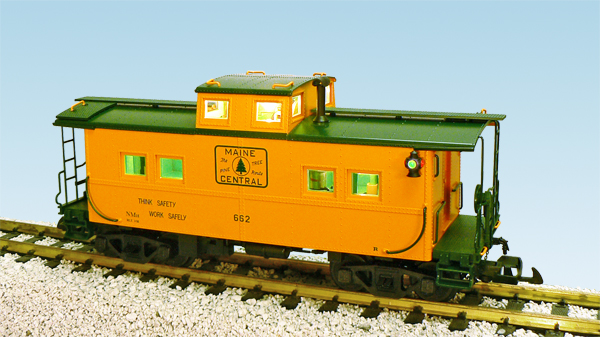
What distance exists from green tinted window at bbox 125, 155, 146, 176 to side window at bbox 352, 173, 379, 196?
4.18 metres

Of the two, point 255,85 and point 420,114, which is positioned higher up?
point 255,85

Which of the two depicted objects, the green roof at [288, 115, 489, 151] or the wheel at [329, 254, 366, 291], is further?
the wheel at [329, 254, 366, 291]

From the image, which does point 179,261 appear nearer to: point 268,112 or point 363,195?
point 268,112

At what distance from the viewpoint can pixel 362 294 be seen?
42.2ft

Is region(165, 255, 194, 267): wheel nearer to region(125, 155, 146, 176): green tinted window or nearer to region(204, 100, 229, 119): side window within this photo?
region(125, 155, 146, 176): green tinted window

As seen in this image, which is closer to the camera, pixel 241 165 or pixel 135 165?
pixel 241 165

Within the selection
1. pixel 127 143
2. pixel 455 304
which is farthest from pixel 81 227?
pixel 455 304

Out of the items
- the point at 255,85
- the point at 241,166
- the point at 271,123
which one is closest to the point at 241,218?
the point at 241,166

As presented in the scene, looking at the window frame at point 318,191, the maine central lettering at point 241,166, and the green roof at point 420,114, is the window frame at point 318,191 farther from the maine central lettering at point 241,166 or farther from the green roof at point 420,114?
the green roof at point 420,114

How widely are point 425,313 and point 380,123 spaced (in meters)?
3.24

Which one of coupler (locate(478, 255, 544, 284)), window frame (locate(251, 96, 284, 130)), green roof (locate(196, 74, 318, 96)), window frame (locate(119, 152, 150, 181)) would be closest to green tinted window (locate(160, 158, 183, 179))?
window frame (locate(119, 152, 150, 181))

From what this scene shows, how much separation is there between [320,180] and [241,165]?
1.40 m

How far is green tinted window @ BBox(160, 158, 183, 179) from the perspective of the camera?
45.4 feet

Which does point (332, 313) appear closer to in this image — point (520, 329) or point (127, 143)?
point (520, 329)
